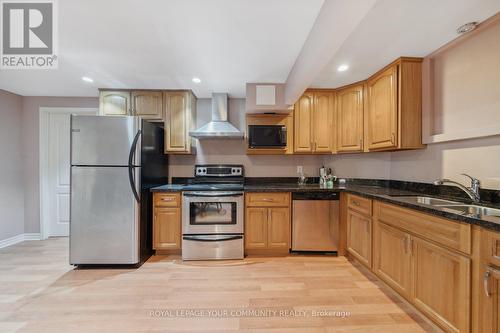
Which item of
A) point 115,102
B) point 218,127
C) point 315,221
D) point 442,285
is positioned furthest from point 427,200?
point 115,102

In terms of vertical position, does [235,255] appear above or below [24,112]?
below

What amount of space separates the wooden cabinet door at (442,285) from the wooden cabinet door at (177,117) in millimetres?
3010

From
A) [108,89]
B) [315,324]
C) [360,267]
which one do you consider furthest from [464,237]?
[108,89]

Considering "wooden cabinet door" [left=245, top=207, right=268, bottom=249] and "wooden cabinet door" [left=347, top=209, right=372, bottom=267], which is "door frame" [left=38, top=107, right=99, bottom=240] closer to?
"wooden cabinet door" [left=245, top=207, right=268, bottom=249]

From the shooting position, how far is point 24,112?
3666 mm

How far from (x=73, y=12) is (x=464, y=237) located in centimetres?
315

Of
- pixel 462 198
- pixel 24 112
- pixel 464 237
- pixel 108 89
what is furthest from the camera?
pixel 24 112

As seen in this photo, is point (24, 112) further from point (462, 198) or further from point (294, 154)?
point (462, 198)

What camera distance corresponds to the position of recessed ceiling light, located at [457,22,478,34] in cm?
178

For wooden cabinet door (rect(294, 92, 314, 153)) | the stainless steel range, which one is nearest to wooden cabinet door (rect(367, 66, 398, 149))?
wooden cabinet door (rect(294, 92, 314, 153))

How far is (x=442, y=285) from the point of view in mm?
1527

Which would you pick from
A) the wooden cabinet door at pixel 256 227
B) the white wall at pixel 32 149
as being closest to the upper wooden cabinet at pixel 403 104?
the wooden cabinet door at pixel 256 227

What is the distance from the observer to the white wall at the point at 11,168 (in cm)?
338

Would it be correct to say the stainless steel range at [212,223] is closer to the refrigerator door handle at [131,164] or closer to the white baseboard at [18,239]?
the refrigerator door handle at [131,164]
